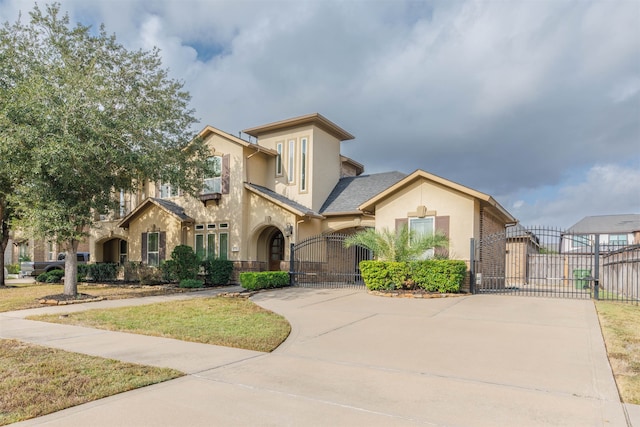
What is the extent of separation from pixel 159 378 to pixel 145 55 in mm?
13452

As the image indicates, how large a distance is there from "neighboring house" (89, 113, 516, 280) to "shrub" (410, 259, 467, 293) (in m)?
3.37

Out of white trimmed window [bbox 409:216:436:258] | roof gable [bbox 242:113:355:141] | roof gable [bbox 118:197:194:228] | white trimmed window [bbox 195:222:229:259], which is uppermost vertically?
roof gable [bbox 242:113:355:141]

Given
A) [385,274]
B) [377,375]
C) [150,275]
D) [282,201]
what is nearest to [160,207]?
[150,275]

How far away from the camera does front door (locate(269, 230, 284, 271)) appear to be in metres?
22.2

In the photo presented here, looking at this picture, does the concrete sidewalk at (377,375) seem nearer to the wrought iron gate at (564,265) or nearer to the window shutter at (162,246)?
the wrought iron gate at (564,265)

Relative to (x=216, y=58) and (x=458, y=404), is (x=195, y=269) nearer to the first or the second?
(x=216, y=58)

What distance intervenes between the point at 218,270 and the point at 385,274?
8.21 meters

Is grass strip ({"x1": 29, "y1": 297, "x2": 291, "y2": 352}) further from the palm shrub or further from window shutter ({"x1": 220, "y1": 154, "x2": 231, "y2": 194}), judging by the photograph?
window shutter ({"x1": 220, "y1": 154, "x2": 231, "y2": 194})

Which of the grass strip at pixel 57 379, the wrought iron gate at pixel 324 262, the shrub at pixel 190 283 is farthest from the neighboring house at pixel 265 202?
the grass strip at pixel 57 379

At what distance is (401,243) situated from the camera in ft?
48.7

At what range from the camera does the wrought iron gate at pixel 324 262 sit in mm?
17891

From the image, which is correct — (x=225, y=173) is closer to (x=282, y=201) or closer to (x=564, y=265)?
(x=282, y=201)

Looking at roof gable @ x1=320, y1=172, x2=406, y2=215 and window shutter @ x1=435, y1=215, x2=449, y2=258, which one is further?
roof gable @ x1=320, y1=172, x2=406, y2=215

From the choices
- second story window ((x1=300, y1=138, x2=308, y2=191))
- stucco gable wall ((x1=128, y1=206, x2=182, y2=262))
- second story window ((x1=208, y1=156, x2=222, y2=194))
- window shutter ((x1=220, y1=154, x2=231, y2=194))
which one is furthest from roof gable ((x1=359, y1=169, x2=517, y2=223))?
stucco gable wall ((x1=128, y1=206, x2=182, y2=262))
